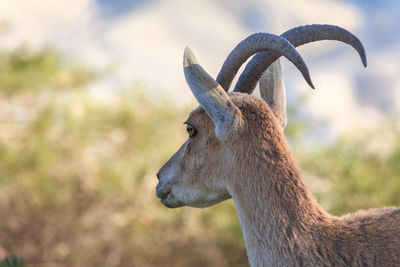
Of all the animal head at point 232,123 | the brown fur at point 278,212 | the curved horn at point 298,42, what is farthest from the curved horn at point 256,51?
the brown fur at point 278,212

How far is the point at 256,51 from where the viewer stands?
3594 millimetres

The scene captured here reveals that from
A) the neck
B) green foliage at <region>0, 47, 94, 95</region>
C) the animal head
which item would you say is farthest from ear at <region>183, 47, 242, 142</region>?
green foliage at <region>0, 47, 94, 95</region>

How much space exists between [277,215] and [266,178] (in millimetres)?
243

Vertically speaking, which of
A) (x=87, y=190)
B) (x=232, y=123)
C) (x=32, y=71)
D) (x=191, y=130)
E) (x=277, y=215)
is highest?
(x=32, y=71)

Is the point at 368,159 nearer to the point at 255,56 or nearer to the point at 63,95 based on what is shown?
the point at 63,95

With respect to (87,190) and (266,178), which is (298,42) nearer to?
(266,178)

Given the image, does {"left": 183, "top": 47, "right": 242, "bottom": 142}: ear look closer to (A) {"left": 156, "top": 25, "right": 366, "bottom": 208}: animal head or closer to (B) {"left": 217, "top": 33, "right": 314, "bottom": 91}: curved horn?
→ (A) {"left": 156, "top": 25, "right": 366, "bottom": 208}: animal head

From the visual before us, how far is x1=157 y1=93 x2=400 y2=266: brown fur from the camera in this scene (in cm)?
316

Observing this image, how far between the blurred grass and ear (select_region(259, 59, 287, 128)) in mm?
10263

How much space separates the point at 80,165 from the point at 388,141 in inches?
339

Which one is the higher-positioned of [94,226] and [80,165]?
[80,165]

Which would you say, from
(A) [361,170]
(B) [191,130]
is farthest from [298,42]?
(A) [361,170]

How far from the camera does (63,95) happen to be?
52.6ft

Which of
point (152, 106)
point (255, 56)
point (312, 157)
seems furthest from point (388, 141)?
point (255, 56)
